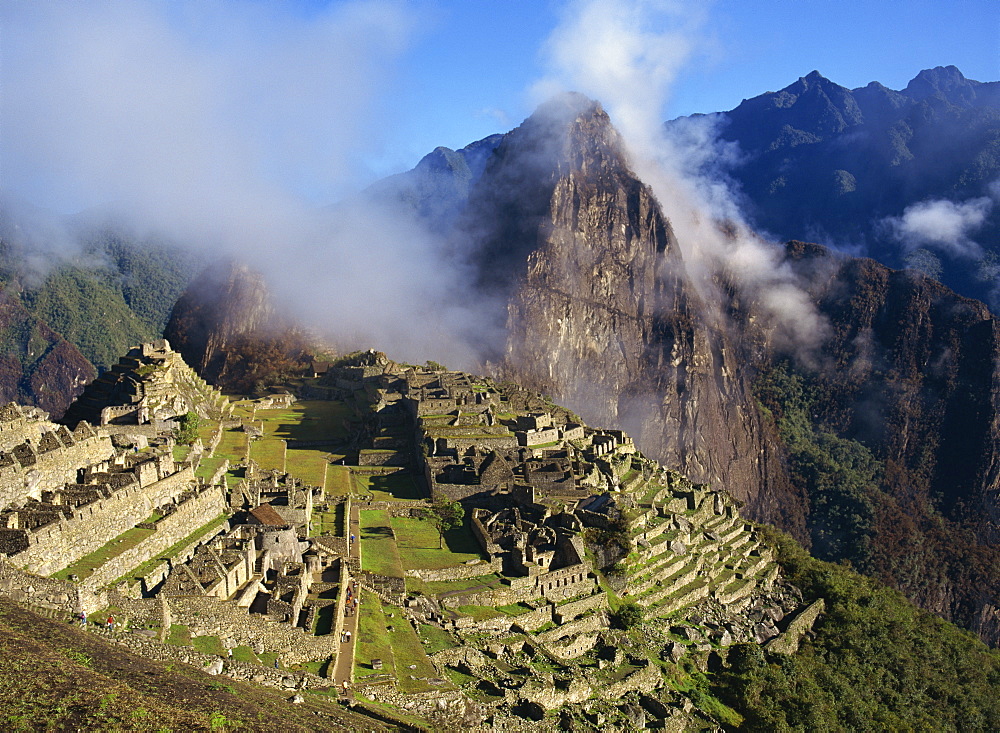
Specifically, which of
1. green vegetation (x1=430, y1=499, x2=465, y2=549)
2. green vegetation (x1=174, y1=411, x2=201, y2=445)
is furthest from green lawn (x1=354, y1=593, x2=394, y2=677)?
Answer: green vegetation (x1=174, y1=411, x2=201, y2=445)

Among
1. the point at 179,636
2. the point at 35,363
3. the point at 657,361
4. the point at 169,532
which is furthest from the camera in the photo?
the point at 657,361

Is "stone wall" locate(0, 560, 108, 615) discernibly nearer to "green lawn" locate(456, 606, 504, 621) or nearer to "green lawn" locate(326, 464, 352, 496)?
"green lawn" locate(456, 606, 504, 621)

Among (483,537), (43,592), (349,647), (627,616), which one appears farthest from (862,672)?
(43,592)

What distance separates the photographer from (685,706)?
35625 mm

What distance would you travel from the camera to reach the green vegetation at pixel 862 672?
4125 cm

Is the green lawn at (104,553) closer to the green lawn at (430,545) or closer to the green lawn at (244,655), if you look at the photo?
the green lawn at (244,655)

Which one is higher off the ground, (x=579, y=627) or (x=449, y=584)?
(x=449, y=584)

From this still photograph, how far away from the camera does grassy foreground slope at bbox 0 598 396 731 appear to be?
15508 mm

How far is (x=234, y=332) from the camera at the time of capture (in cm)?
11712

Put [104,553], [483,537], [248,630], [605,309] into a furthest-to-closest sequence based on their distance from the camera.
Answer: [605,309] → [483,537] → [104,553] → [248,630]

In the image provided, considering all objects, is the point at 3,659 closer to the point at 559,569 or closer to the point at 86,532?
the point at 86,532

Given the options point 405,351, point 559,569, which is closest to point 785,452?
point 405,351

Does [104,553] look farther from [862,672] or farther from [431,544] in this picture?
[862,672]

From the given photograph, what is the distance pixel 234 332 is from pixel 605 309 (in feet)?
304
